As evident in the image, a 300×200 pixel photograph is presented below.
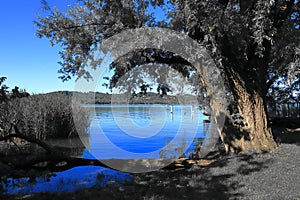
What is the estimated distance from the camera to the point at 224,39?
6203 mm

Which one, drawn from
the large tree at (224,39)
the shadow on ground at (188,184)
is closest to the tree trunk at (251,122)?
the large tree at (224,39)

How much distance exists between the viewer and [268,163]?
538 cm

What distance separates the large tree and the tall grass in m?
4.48

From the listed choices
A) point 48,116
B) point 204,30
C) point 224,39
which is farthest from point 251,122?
point 48,116

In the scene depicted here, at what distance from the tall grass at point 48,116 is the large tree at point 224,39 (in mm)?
4478

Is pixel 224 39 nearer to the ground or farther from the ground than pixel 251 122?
farther from the ground

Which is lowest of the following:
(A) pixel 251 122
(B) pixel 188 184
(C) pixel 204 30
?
(B) pixel 188 184

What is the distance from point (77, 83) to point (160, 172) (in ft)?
12.4

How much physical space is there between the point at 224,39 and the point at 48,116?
29.2ft

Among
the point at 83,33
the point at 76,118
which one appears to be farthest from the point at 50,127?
the point at 83,33

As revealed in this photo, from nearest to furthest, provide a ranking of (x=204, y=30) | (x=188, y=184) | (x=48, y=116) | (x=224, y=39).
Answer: (x=188, y=184) → (x=204, y=30) → (x=224, y=39) → (x=48, y=116)

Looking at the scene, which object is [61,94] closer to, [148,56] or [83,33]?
[83,33]

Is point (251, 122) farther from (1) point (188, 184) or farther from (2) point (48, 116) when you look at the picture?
(2) point (48, 116)

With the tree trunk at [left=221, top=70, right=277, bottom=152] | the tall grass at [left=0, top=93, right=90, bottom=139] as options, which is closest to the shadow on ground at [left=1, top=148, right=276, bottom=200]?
the tree trunk at [left=221, top=70, right=277, bottom=152]
